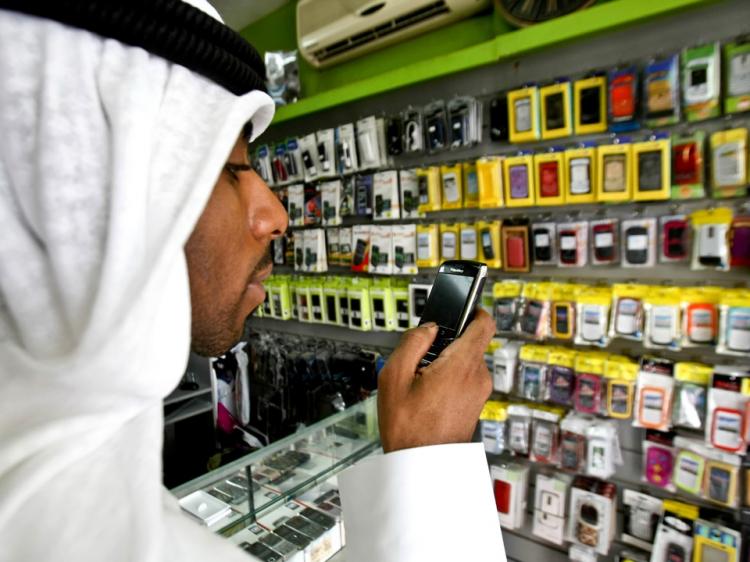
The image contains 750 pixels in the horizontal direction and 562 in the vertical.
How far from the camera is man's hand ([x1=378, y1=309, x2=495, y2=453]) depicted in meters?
0.55

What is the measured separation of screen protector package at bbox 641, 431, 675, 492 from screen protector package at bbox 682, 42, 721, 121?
3.40ft

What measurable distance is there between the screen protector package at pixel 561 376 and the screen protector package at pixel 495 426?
7.6 inches

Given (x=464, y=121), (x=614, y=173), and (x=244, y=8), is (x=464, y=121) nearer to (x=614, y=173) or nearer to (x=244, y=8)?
(x=614, y=173)

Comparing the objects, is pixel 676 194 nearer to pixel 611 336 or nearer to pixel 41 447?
pixel 611 336

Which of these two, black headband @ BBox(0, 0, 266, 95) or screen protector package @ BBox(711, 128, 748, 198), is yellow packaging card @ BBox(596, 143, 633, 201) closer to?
screen protector package @ BBox(711, 128, 748, 198)

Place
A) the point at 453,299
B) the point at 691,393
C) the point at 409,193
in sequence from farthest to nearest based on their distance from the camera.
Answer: the point at 409,193 → the point at 691,393 → the point at 453,299

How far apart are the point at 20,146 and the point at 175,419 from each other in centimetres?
222

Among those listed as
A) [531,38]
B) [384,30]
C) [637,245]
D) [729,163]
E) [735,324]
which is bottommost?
[735,324]

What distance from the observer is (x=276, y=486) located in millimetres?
1033

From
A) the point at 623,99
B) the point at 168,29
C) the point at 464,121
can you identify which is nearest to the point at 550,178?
the point at 623,99

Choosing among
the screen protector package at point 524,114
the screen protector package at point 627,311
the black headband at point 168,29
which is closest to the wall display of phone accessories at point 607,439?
the screen protector package at point 627,311

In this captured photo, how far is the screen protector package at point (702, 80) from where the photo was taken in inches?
47.1

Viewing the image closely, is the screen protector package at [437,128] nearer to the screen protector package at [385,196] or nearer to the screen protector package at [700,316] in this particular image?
the screen protector package at [385,196]

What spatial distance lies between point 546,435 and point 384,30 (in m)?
1.89
